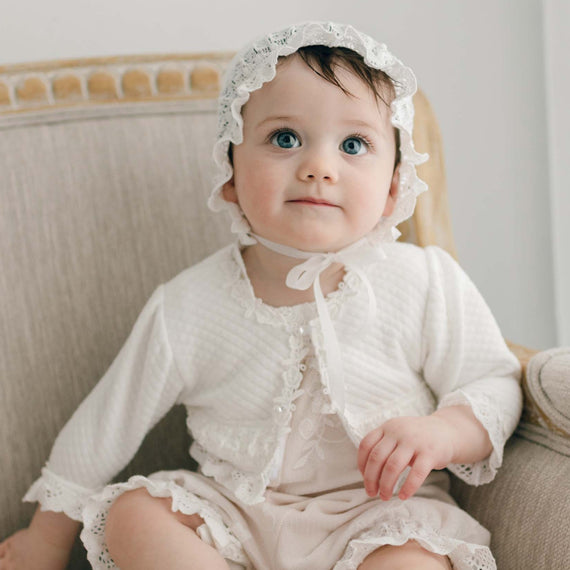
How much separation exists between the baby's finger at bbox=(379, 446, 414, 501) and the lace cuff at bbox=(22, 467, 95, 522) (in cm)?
41

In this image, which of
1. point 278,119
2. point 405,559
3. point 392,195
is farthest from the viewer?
point 392,195

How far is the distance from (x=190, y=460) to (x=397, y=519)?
42cm

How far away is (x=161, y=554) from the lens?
0.84 metres

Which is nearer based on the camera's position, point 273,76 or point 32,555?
point 273,76

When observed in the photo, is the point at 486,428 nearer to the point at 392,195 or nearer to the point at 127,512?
the point at 392,195

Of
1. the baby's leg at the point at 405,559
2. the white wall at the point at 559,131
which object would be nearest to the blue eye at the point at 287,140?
the baby's leg at the point at 405,559

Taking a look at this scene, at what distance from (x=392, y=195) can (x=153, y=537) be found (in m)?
0.52

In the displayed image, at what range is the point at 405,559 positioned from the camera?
2.57ft

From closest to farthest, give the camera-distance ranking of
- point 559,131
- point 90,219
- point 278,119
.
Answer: point 278,119, point 90,219, point 559,131

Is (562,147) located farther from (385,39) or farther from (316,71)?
(316,71)

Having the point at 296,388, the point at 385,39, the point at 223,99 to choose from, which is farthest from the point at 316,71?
the point at 385,39

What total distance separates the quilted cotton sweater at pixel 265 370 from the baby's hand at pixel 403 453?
0.21 feet

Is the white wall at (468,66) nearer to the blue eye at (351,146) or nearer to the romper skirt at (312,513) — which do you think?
the blue eye at (351,146)

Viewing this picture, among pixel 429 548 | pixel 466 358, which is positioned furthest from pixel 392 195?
pixel 429 548
